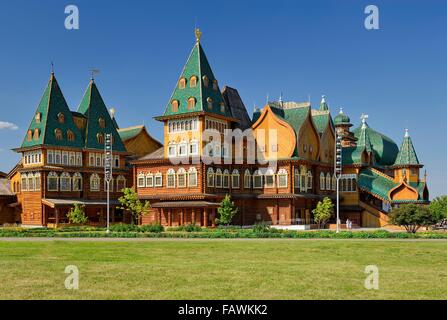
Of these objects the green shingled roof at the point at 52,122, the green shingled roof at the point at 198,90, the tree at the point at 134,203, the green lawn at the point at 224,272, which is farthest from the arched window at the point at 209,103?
the green lawn at the point at 224,272

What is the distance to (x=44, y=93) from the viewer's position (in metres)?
62.4

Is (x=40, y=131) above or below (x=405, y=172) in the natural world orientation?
above

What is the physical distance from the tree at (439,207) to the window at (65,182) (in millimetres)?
38253

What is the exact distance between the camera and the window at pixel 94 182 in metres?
64.8

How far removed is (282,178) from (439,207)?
16928 millimetres

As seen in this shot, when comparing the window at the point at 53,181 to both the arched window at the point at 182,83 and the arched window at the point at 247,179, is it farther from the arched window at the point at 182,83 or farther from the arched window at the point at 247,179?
the arched window at the point at 247,179

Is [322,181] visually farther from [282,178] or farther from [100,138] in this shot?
[100,138]

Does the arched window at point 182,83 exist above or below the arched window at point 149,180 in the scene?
above

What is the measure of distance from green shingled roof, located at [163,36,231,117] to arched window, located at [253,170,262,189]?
679 cm

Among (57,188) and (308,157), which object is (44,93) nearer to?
(57,188)

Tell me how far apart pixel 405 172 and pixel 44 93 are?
41161 millimetres

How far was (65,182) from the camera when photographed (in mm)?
62281

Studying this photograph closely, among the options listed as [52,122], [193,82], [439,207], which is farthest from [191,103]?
[439,207]
